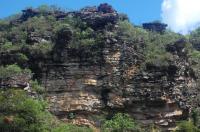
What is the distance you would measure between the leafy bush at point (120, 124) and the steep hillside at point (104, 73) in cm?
135

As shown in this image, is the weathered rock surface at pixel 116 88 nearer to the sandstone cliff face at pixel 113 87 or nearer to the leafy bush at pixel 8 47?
the sandstone cliff face at pixel 113 87

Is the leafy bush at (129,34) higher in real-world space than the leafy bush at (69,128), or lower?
higher

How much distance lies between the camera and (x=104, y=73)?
139ft

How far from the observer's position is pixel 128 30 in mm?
45750

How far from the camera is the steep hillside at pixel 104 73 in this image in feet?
136

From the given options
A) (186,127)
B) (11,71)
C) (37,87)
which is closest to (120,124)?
(186,127)

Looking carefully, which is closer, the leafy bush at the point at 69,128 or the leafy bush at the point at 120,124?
the leafy bush at the point at 69,128

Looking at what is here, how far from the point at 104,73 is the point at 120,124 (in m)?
4.87

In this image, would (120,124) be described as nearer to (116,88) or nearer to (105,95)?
(105,95)

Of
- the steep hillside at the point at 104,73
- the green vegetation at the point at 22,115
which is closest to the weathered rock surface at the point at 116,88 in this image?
the steep hillside at the point at 104,73

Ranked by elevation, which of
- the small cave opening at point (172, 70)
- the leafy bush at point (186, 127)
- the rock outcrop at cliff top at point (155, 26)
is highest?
the rock outcrop at cliff top at point (155, 26)

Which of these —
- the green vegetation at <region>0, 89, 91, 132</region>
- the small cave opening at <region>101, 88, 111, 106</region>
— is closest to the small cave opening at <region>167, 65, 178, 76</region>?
the small cave opening at <region>101, 88, 111, 106</region>

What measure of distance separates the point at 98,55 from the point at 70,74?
103 inches

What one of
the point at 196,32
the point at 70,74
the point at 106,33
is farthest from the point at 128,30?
the point at 196,32
